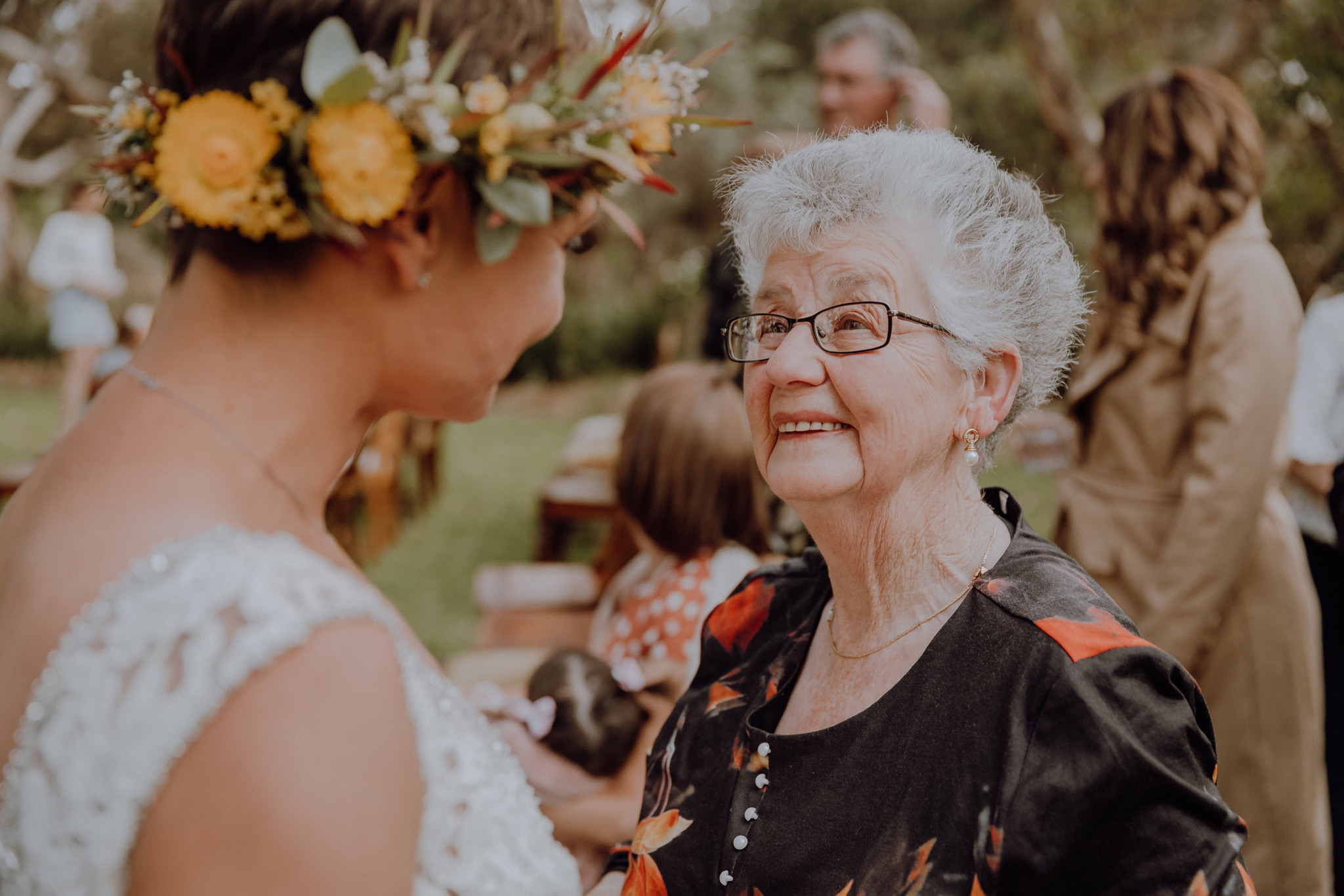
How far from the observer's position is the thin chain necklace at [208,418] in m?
Answer: 1.21

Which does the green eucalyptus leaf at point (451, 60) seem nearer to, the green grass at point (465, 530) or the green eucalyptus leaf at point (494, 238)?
the green eucalyptus leaf at point (494, 238)

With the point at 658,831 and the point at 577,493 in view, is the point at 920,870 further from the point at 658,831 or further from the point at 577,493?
the point at 577,493

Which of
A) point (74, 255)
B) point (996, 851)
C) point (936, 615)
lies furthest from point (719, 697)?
point (74, 255)

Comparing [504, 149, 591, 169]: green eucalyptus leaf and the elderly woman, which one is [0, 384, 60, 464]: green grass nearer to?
the elderly woman

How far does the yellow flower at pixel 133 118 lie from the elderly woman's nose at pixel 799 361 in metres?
1.07

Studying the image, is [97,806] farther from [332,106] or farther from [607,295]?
[607,295]

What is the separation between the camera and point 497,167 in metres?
1.21

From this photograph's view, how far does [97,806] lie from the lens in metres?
1.04

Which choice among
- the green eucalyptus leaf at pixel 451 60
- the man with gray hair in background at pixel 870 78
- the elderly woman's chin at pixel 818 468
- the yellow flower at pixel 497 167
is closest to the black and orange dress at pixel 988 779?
the elderly woman's chin at pixel 818 468

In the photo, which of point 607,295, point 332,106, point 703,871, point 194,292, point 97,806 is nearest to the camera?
point 97,806

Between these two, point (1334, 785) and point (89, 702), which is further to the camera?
point (1334, 785)

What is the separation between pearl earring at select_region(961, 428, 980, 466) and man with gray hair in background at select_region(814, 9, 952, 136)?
2.65m

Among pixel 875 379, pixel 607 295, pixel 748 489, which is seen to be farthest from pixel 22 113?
pixel 875 379

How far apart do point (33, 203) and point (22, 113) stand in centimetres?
606
